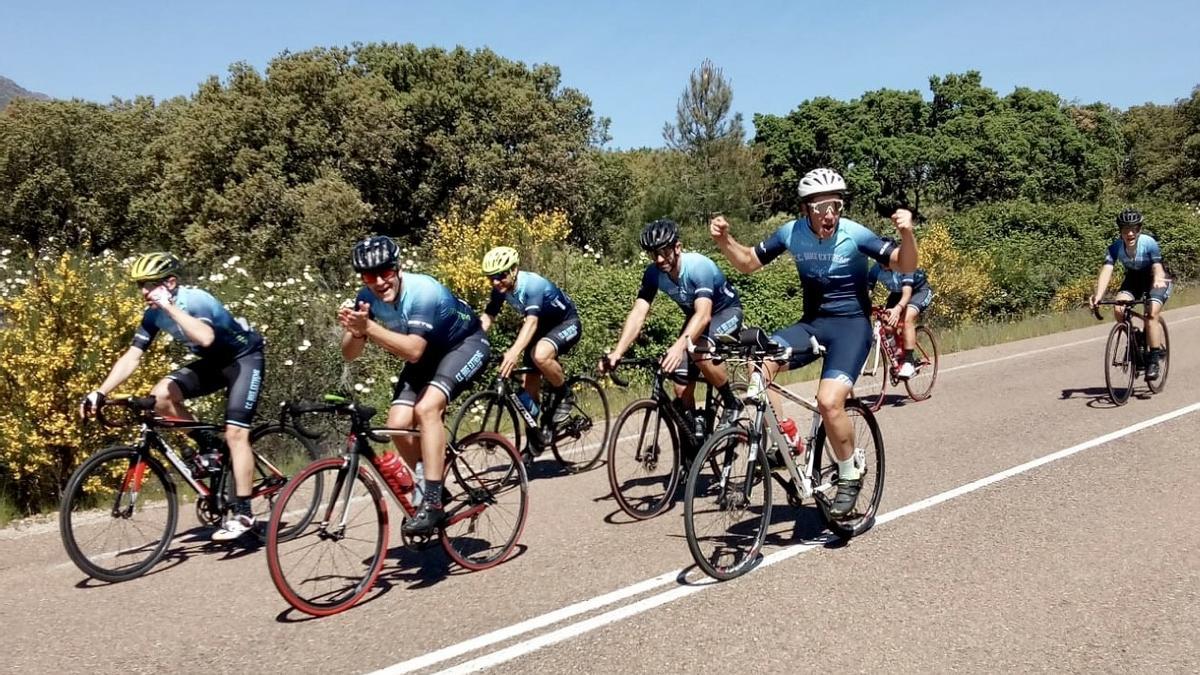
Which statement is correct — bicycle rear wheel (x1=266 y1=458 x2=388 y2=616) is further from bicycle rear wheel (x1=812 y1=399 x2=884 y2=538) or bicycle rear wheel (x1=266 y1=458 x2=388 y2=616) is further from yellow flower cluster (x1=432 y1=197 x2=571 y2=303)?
yellow flower cluster (x1=432 y1=197 x2=571 y2=303)

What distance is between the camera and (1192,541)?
17.7 ft

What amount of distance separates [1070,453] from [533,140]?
3949 cm

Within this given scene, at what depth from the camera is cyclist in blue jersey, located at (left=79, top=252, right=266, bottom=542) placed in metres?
5.58

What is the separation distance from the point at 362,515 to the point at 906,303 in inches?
290

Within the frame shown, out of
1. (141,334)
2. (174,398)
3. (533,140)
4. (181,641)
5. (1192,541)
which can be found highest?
(533,140)

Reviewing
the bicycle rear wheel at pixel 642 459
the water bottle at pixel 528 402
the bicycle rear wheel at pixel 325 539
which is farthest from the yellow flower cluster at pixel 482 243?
the bicycle rear wheel at pixel 325 539

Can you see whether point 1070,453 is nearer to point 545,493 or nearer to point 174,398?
point 545,493

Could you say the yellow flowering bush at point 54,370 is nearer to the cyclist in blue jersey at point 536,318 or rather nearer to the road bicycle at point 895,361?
the cyclist in blue jersey at point 536,318

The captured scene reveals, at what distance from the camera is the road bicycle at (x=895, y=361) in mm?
10562

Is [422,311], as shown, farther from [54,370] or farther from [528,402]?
[54,370]

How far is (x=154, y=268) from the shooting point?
5.59 meters

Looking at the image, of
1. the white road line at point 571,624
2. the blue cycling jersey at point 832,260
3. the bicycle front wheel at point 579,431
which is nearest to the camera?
the white road line at point 571,624

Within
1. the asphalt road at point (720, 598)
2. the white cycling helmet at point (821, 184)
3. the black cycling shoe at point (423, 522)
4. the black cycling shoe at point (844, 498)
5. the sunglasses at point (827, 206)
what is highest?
the white cycling helmet at point (821, 184)

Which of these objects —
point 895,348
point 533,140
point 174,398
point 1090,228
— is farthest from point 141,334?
point 533,140
